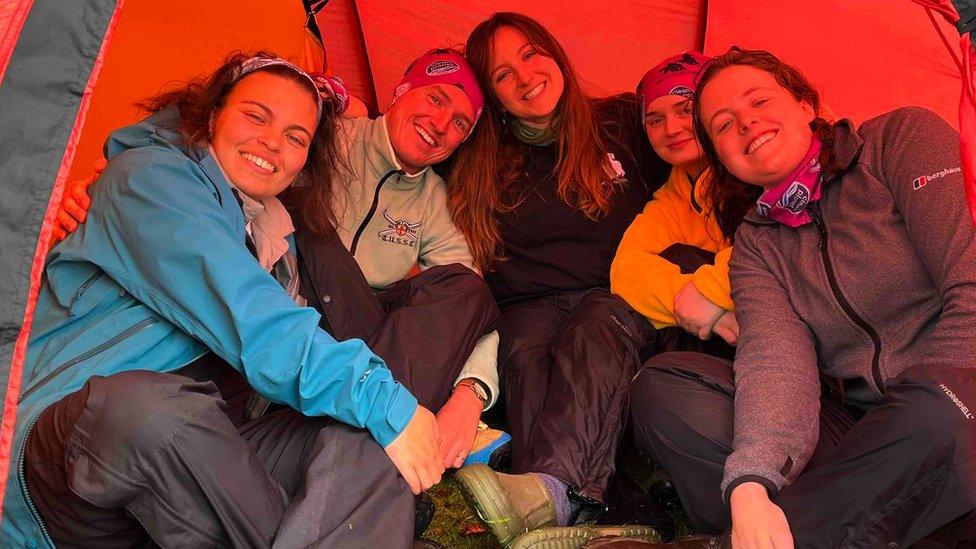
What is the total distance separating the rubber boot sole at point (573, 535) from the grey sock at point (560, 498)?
0.22 ft

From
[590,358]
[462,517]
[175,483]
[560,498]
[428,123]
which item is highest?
[428,123]

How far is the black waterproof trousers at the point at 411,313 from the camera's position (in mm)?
1617

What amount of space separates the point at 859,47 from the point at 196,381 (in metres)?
1.64

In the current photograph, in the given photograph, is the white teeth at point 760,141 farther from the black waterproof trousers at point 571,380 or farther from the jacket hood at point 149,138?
the jacket hood at point 149,138

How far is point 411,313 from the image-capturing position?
167 centimetres

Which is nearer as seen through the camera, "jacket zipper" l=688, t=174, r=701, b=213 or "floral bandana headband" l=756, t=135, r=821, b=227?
"floral bandana headband" l=756, t=135, r=821, b=227

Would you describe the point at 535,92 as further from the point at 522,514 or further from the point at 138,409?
the point at 138,409

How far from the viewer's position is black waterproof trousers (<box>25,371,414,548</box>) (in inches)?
42.1

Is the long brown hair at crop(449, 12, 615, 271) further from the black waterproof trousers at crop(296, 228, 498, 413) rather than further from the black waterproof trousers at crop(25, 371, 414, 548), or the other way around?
the black waterproof trousers at crop(25, 371, 414, 548)

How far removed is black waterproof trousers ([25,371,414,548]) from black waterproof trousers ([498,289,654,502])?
411mm

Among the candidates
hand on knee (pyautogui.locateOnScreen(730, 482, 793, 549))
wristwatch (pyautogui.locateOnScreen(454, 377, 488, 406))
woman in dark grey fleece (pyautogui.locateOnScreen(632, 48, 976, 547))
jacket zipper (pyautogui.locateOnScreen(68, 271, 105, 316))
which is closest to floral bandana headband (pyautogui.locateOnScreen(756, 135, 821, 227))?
woman in dark grey fleece (pyautogui.locateOnScreen(632, 48, 976, 547))

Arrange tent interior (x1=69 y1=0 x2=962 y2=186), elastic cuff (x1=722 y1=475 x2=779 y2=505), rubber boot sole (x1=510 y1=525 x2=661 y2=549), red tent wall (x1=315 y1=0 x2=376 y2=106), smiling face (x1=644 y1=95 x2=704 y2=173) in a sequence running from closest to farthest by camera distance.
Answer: elastic cuff (x1=722 y1=475 x2=779 y2=505) → rubber boot sole (x1=510 y1=525 x2=661 y2=549) → smiling face (x1=644 y1=95 x2=704 y2=173) → tent interior (x1=69 y1=0 x2=962 y2=186) → red tent wall (x1=315 y1=0 x2=376 y2=106)

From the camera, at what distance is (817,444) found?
1.37m

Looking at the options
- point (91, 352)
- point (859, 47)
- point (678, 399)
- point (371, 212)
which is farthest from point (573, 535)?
point (859, 47)
